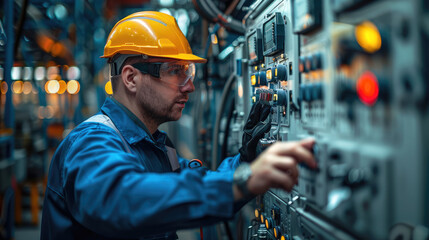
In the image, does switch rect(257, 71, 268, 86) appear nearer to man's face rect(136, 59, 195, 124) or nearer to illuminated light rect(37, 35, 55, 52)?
man's face rect(136, 59, 195, 124)

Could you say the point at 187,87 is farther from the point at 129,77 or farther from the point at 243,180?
the point at 243,180

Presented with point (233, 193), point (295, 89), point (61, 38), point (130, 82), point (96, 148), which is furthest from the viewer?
point (61, 38)

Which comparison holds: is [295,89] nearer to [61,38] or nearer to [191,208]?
[191,208]

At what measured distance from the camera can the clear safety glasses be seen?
5.61 ft

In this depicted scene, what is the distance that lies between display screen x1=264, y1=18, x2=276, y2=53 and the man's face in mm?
438

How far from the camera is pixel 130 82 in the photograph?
1.73 m

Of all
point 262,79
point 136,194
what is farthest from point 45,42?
point 136,194

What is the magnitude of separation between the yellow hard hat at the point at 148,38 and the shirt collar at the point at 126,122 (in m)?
0.27

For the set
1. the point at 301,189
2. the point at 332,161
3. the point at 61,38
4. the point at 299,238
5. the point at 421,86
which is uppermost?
the point at 61,38

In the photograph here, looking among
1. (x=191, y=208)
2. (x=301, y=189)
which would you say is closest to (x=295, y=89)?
(x=301, y=189)

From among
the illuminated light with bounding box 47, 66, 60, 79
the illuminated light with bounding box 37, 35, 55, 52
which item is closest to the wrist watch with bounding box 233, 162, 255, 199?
the illuminated light with bounding box 37, 35, 55, 52

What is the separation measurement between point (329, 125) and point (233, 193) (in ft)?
1.16

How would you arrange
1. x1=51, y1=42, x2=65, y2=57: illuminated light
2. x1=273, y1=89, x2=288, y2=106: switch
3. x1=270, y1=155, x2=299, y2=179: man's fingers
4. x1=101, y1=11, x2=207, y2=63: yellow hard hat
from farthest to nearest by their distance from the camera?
x1=51, y1=42, x2=65, y2=57: illuminated light < x1=101, y1=11, x2=207, y2=63: yellow hard hat < x1=273, y1=89, x2=288, y2=106: switch < x1=270, y1=155, x2=299, y2=179: man's fingers

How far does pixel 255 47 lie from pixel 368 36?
44.2 inches
